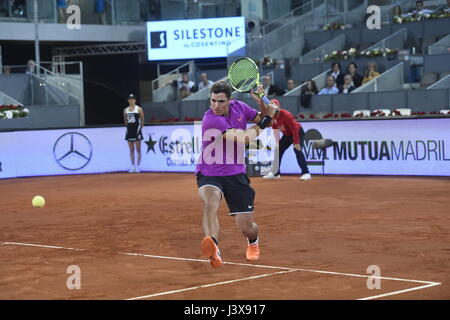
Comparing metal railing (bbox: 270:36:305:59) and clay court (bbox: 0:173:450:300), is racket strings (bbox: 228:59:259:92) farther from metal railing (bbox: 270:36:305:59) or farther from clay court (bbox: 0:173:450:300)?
metal railing (bbox: 270:36:305:59)

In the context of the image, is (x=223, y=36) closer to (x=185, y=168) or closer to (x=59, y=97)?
(x=59, y=97)

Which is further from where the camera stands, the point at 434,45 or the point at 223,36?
the point at 223,36

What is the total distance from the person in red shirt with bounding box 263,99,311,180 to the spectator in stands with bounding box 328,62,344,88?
6.04m

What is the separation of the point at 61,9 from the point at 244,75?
26414 millimetres

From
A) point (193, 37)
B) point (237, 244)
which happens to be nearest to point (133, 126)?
point (193, 37)

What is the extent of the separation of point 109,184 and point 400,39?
41.0 feet

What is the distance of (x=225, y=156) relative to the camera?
374 inches

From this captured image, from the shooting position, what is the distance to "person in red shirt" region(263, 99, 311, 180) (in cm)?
2084

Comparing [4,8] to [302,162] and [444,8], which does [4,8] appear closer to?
[444,8]

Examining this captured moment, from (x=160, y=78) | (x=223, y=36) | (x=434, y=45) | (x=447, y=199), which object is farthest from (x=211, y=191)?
(x=223, y=36)

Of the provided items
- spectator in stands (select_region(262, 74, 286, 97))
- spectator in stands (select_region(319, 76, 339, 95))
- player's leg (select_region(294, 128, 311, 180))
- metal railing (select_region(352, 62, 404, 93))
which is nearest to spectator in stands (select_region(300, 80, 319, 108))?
spectator in stands (select_region(319, 76, 339, 95))

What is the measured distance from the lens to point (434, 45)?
1081 inches

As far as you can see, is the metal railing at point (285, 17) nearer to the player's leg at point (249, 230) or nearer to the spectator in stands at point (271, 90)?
→ the spectator in stands at point (271, 90)
